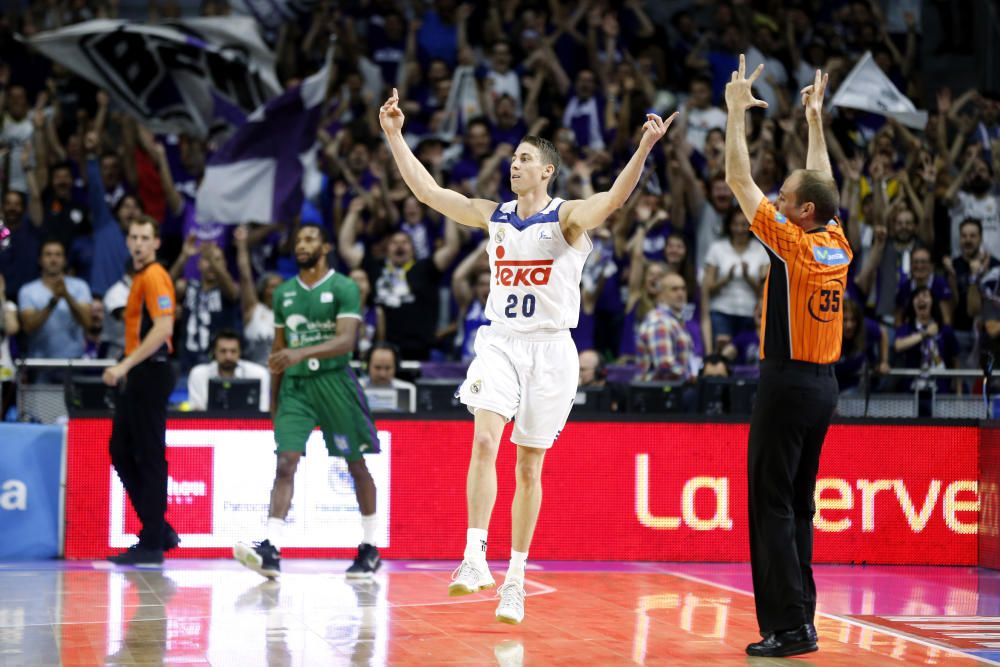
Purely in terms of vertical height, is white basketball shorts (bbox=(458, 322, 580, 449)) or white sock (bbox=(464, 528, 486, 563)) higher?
A: white basketball shorts (bbox=(458, 322, 580, 449))

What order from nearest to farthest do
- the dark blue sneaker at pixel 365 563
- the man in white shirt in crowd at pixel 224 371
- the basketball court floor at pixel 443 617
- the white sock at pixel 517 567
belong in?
the basketball court floor at pixel 443 617 → the white sock at pixel 517 567 → the dark blue sneaker at pixel 365 563 → the man in white shirt in crowd at pixel 224 371

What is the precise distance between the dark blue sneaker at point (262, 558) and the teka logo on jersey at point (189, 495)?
1.61 m

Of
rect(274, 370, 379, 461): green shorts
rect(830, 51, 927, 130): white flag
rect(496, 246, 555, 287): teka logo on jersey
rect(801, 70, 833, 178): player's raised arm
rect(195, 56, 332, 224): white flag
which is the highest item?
rect(830, 51, 927, 130): white flag

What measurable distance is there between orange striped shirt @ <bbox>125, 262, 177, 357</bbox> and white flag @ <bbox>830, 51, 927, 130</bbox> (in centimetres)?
798

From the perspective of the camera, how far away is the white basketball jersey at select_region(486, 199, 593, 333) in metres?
7.17

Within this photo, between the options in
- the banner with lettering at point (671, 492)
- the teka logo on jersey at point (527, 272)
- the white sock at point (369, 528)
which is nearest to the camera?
the teka logo on jersey at point (527, 272)

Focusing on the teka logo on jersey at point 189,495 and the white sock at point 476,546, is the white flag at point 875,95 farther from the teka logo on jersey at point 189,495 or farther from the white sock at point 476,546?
the white sock at point 476,546

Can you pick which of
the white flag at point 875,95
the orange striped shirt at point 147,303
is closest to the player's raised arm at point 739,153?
the orange striped shirt at point 147,303

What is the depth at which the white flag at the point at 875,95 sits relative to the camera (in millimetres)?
14531

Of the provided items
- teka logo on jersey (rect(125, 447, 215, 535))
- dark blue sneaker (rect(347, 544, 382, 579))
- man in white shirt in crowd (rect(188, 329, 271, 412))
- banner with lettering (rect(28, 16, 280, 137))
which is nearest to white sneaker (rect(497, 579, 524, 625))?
dark blue sneaker (rect(347, 544, 382, 579))

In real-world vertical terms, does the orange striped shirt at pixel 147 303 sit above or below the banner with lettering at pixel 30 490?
above

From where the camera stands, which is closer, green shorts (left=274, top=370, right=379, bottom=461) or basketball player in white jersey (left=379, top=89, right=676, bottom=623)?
basketball player in white jersey (left=379, top=89, right=676, bottom=623)

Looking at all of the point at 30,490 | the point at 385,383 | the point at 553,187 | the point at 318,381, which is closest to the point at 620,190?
the point at 318,381

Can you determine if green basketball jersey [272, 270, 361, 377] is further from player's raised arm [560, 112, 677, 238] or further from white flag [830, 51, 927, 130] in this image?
white flag [830, 51, 927, 130]
